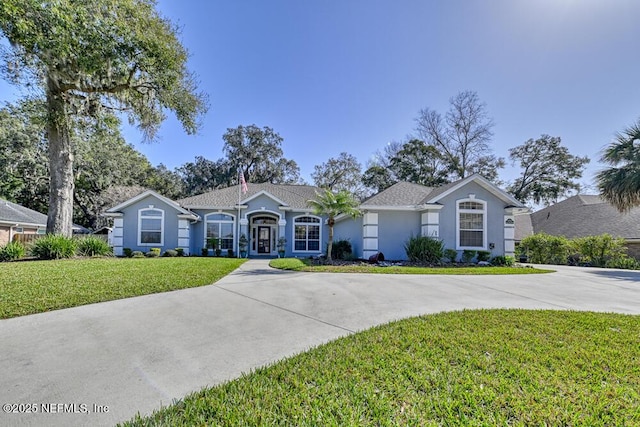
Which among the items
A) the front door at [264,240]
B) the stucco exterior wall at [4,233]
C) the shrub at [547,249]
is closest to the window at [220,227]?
the front door at [264,240]

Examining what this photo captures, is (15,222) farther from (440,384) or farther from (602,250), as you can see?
(602,250)

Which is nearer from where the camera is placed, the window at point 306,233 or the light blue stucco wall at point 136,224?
the light blue stucco wall at point 136,224

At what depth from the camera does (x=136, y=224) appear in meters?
17.8

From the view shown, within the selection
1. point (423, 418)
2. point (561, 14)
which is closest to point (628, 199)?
point (561, 14)

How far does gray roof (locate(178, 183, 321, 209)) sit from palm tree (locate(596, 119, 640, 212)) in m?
15.1

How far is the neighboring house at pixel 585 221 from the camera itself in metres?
19.0

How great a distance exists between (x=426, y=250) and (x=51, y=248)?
16.5 m

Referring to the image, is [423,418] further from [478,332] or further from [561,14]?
[561,14]

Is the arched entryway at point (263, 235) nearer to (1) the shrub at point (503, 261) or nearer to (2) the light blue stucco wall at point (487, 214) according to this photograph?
(2) the light blue stucco wall at point (487, 214)

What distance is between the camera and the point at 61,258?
12.6 meters

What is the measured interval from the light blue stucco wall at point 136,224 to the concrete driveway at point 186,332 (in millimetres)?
11872

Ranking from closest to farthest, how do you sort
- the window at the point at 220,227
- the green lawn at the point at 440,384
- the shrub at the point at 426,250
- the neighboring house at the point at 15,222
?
the green lawn at the point at 440,384, the shrub at the point at 426,250, the window at the point at 220,227, the neighboring house at the point at 15,222

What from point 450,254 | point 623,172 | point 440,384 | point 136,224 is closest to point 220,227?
point 136,224

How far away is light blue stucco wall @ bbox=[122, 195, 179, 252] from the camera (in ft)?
58.2
